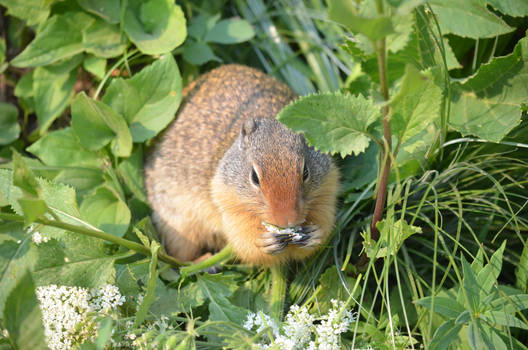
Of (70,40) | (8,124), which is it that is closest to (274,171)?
(70,40)

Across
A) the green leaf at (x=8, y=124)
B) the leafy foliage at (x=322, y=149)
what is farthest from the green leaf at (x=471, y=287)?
the green leaf at (x=8, y=124)

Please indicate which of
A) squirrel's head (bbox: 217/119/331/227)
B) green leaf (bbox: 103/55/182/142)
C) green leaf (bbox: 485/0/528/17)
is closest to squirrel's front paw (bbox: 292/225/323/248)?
squirrel's head (bbox: 217/119/331/227)

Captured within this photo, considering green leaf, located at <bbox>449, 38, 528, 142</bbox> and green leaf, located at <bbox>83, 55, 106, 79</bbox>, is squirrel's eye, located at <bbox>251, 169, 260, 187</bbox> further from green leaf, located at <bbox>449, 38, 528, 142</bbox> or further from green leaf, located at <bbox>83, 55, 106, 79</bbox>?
green leaf, located at <bbox>83, 55, 106, 79</bbox>

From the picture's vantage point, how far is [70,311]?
2078 mm

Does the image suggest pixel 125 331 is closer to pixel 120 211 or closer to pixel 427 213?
pixel 120 211

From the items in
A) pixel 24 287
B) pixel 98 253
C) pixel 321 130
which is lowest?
pixel 98 253

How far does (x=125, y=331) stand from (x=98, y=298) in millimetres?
255

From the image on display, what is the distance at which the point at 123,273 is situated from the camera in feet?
7.74

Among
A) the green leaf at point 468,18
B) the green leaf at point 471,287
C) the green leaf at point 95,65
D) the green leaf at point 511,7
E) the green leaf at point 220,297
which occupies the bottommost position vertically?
the green leaf at point 220,297

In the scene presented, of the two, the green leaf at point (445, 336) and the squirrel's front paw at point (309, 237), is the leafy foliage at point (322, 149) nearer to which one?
the green leaf at point (445, 336)

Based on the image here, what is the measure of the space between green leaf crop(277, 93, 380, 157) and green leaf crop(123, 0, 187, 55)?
149 cm

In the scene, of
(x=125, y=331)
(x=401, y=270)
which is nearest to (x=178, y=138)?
(x=125, y=331)

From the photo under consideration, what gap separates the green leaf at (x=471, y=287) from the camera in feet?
6.18

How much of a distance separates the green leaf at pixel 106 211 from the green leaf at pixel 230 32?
4.53 ft
